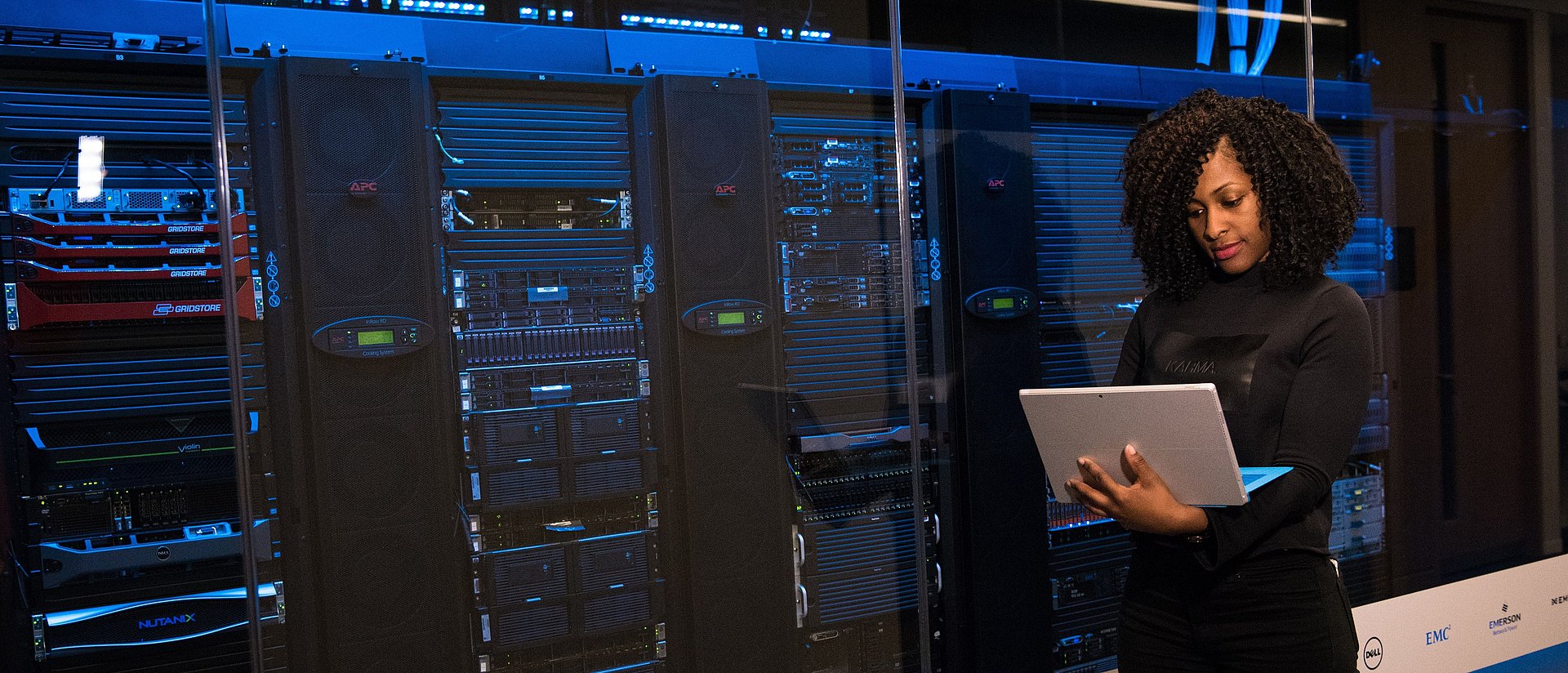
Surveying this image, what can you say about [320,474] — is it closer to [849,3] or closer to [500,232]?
[500,232]

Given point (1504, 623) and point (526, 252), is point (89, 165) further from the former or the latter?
point (1504, 623)

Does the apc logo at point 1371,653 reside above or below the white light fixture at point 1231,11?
below

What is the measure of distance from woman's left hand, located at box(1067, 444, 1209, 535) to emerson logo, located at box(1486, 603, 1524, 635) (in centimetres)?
264

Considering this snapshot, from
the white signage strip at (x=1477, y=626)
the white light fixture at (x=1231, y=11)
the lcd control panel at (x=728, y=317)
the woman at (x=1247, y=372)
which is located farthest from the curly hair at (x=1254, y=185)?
the white light fixture at (x=1231, y=11)

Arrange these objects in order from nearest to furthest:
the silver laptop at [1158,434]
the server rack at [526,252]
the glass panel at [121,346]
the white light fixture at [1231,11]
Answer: the silver laptop at [1158,434] → the glass panel at [121,346] → the server rack at [526,252] → the white light fixture at [1231,11]

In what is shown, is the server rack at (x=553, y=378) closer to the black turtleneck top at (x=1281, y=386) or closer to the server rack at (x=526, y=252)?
the server rack at (x=526, y=252)

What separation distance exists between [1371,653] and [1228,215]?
6.83ft

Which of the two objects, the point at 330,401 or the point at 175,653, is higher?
the point at 330,401

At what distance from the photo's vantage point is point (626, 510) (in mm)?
2506

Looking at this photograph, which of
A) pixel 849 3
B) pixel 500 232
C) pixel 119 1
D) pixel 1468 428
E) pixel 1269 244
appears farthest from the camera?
pixel 1468 428

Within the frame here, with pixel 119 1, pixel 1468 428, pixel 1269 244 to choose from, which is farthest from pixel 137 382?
pixel 1468 428

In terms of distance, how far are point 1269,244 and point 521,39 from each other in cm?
179

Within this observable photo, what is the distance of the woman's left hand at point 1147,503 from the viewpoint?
51.9 inches

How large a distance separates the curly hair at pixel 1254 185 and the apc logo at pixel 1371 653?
1896mm
